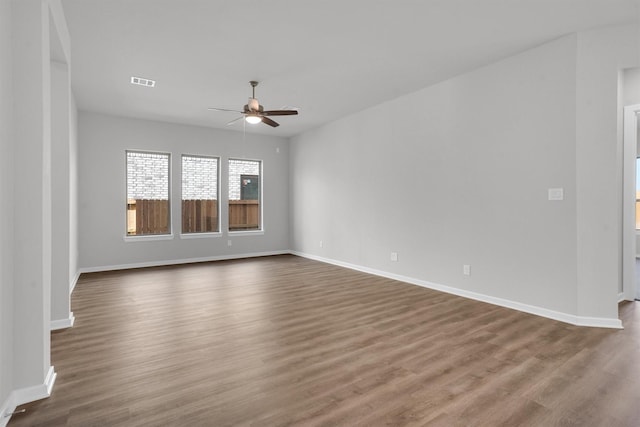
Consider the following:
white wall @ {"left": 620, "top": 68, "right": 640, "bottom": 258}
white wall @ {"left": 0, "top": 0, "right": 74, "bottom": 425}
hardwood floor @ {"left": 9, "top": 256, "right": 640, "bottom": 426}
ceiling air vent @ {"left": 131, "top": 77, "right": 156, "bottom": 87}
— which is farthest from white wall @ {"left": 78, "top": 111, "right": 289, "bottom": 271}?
white wall @ {"left": 620, "top": 68, "right": 640, "bottom": 258}

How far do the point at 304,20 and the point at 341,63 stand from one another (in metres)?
1.04

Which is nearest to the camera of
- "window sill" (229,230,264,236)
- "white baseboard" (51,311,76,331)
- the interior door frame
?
"white baseboard" (51,311,76,331)

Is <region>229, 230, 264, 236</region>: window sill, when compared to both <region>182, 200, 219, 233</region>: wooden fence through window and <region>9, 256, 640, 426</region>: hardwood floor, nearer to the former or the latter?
<region>182, 200, 219, 233</region>: wooden fence through window

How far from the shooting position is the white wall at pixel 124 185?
6094 millimetres

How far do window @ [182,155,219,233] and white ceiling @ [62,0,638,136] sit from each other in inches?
82.1

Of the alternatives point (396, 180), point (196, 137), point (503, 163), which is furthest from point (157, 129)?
point (503, 163)

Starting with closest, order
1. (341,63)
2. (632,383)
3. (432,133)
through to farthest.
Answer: (632,383)
(341,63)
(432,133)

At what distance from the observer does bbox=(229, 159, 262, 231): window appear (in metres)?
7.70

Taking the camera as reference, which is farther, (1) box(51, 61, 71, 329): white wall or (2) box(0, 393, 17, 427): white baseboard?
(1) box(51, 61, 71, 329): white wall

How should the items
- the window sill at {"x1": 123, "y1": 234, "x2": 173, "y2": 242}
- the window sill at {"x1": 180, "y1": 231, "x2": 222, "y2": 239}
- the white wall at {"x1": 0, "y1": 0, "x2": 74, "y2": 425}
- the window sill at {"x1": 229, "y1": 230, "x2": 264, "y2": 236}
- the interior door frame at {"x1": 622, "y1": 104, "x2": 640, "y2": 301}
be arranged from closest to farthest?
the white wall at {"x1": 0, "y1": 0, "x2": 74, "y2": 425}
the interior door frame at {"x1": 622, "y1": 104, "x2": 640, "y2": 301}
the window sill at {"x1": 123, "y1": 234, "x2": 173, "y2": 242}
the window sill at {"x1": 180, "y1": 231, "x2": 222, "y2": 239}
the window sill at {"x1": 229, "y1": 230, "x2": 264, "y2": 236}

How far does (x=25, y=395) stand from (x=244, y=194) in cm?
609

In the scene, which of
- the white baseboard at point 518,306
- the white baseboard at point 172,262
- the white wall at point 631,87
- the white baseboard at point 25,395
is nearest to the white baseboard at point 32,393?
the white baseboard at point 25,395

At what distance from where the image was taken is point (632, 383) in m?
2.21

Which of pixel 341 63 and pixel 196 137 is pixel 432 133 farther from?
pixel 196 137
